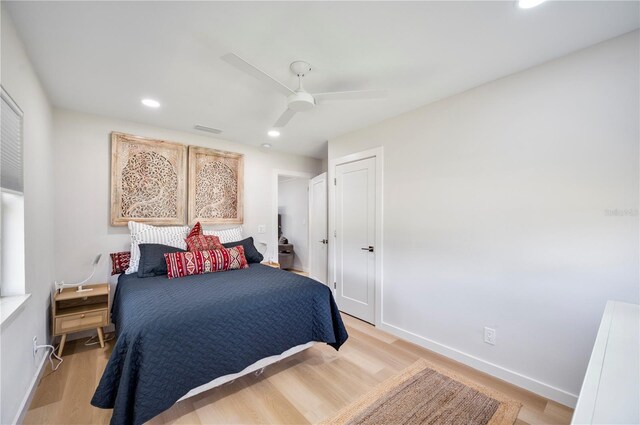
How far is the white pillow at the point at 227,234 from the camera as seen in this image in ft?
11.4

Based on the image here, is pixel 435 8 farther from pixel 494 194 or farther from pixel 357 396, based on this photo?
pixel 357 396

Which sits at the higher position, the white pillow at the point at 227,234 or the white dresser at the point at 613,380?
the white pillow at the point at 227,234

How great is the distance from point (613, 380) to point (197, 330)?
1.88 meters

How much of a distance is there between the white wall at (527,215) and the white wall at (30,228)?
2.97 meters

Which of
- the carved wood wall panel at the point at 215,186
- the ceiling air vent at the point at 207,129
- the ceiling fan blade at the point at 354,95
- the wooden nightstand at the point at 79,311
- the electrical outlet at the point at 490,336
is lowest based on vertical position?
the electrical outlet at the point at 490,336

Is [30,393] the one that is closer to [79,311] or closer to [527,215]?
[79,311]

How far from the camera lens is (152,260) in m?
2.62

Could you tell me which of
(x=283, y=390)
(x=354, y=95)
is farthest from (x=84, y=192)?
(x=354, y=95)


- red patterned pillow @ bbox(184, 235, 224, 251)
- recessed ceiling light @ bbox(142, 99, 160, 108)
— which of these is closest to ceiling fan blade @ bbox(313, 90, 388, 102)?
recessed ceiling light @ bbox(142, 99, 160, 108)

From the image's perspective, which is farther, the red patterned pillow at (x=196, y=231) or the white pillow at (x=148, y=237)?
the red patterned pillow at (x=196, y=231)

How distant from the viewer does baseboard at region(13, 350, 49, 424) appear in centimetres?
159

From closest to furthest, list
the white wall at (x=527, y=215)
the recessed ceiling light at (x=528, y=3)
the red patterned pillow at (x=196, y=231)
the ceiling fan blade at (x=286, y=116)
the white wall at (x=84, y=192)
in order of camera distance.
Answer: the recessed ceiling light at (x=528, y=3)
the white wall at (x=527, y=215)
the ceiling fan blade at (x=286, y=116)
the white wall at (x=84, y=192)
the red patterned pillow at (x=196, y=231)

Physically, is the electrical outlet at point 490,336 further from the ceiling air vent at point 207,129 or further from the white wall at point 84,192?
the white wall at point 84,192

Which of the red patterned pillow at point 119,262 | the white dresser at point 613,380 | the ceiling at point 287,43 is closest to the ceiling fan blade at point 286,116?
the ceiling at point 287,43
